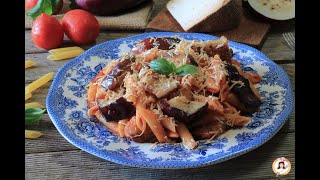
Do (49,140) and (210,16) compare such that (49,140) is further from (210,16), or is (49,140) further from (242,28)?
(242,28)

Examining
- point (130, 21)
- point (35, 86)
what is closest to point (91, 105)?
point (35, 86)

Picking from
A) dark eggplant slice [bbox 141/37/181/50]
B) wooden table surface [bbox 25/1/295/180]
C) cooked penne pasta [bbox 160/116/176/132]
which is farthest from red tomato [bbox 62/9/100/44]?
cooked penne pasta [bbox 160/116/176/132]

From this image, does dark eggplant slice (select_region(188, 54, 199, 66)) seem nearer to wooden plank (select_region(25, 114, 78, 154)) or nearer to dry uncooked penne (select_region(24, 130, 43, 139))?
wooden plank (select_region(25, 114, 78, 154))

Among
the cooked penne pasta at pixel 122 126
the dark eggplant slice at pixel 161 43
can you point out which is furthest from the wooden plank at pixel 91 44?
the cooked penne pasta at pixel 122 126

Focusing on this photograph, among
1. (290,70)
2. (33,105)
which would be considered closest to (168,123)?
(33,105)

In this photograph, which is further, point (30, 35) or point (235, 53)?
point (30, 35)

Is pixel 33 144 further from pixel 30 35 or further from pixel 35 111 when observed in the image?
pixel 30 35

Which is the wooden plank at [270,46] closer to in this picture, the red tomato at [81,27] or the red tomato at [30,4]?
the red tomato at [81,27]
